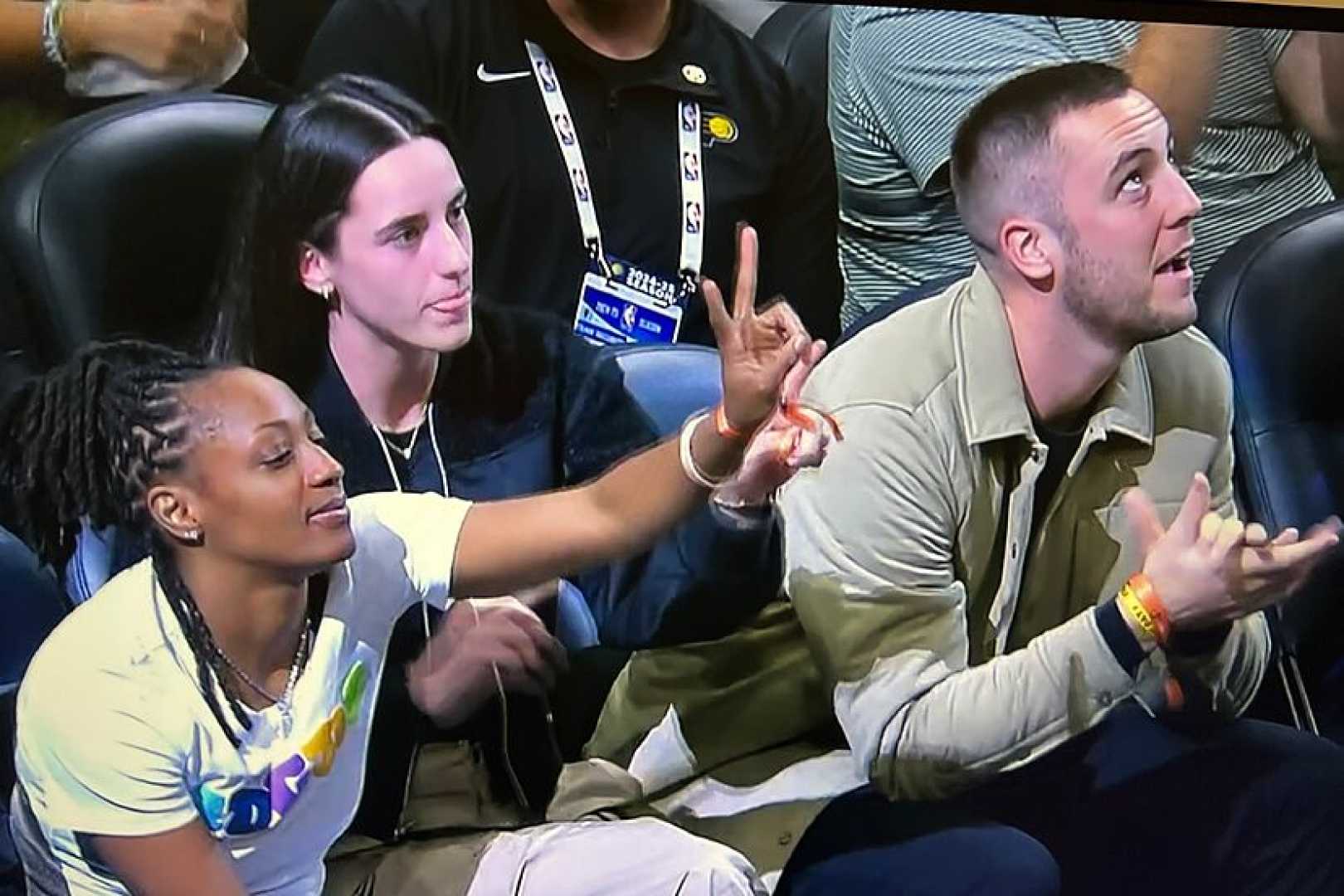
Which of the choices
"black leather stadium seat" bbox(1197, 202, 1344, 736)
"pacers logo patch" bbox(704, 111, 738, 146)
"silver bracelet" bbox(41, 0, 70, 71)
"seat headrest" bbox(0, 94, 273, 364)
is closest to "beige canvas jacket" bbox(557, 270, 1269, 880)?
"black leather stadium seat" bbox(1197, 202, 1344, 736)

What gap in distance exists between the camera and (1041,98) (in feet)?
5.00

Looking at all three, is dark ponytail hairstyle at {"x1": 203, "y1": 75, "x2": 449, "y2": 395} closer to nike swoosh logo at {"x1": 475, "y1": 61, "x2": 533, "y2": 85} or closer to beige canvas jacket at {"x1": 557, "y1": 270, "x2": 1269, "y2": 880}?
nike swoosh logo at {"x1": 475, "y1": 61, "x2": 533, "y2": 85}

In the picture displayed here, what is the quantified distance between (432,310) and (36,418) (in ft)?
1.06

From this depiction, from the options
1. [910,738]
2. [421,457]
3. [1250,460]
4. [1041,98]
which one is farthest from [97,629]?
[1250,460]

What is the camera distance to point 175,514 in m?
1.28

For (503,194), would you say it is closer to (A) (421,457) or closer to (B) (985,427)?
(A) (421,457)

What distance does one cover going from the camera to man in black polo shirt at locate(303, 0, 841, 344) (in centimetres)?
140

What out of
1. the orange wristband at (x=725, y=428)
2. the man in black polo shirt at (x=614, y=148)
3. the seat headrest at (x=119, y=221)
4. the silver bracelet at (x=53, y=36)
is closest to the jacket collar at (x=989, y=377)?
the man in black polo shirt at (x=614, y=148)

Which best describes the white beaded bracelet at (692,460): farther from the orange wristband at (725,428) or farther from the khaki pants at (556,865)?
the khaki pants at (556,865)

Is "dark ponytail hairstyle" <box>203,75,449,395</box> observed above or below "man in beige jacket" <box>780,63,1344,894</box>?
above

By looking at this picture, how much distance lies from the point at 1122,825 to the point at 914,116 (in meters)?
0.68

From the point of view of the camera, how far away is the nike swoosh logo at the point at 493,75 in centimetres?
142

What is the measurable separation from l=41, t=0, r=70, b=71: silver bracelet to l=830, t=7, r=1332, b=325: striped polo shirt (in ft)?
2.17

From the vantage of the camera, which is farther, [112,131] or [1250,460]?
[1250,460]
